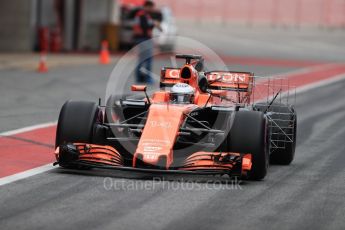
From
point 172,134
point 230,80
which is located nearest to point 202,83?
point 230,80

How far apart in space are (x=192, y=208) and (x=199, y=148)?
1895 mm

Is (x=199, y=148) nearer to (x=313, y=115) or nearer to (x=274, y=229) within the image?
(x=274, y=229)

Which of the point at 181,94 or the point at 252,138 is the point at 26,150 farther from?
the point at 252,138

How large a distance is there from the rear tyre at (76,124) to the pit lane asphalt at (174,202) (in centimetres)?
43

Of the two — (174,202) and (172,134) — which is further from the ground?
(172,134)

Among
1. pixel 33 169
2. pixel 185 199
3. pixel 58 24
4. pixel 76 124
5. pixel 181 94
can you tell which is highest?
pixel 181 94

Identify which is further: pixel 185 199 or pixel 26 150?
pixel 26 150

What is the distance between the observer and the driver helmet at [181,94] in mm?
12578

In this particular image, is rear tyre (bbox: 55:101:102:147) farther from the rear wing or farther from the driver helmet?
the rear wing

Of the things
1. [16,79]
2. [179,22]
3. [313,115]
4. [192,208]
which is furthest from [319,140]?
[179,22]

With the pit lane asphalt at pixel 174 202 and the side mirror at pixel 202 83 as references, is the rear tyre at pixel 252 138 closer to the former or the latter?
the pit lane asphalt at pixel 174 202

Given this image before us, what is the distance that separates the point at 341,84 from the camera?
2827cm

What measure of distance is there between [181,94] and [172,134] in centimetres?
106

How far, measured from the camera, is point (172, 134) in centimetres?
1164
